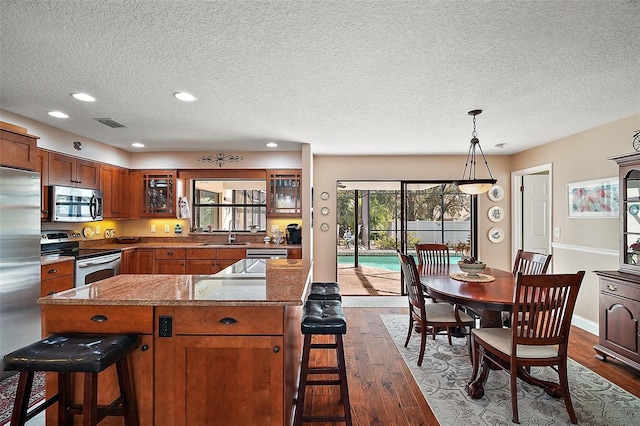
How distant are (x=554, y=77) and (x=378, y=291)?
169 inches

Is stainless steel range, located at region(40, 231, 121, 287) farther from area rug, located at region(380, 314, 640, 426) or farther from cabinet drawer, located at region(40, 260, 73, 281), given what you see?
area rug, located at region(380, 314, 640, 426)

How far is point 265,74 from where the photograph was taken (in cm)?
244

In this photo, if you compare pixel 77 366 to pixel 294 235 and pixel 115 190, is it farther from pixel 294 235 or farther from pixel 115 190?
pixel 115 190

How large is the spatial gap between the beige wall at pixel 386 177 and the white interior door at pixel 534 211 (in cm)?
26

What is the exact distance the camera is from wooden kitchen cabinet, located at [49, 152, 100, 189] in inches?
154

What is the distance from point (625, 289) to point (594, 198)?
1.39 metres

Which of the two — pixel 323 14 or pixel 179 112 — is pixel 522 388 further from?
pixel 179 112

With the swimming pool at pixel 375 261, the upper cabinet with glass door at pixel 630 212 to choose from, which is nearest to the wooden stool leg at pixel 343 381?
A: the upper cabinet with glass door at pixel 630 212

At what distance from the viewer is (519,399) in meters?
2.45

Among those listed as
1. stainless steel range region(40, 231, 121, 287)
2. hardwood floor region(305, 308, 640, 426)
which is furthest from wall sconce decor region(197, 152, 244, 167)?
hardwood floor region(305, 308, 640, 426)

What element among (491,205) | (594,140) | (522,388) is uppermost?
(594,140)

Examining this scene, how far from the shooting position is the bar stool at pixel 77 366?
4.96ft

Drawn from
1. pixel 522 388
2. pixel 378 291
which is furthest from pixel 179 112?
pixel 378 291

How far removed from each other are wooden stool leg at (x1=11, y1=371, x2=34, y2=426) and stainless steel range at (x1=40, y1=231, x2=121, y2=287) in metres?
2.44
